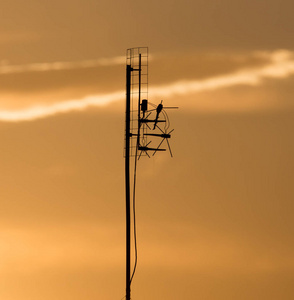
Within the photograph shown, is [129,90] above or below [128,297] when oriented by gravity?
above

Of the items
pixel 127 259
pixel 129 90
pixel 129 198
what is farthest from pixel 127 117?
pixel 127 259

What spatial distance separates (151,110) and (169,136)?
1.57m

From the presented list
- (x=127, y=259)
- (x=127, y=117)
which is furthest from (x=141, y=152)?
(x=127, y=259)

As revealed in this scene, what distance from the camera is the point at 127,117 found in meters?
44.9

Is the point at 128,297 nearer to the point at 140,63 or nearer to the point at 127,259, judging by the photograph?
the point at 127,259

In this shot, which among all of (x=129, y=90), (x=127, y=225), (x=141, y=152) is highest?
(x=129, y=90)

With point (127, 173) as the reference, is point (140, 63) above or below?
above

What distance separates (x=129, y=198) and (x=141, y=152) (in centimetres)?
292

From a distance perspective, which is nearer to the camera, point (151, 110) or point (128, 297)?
point (128, 297)

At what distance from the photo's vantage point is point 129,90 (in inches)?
1775

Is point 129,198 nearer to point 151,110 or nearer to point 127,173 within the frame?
point 127,173

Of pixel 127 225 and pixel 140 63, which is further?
pixel 140 63

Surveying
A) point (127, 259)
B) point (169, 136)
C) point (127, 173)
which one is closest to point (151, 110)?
point (169, 136)

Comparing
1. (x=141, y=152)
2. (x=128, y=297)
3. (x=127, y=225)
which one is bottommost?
(x=128, y=297)
